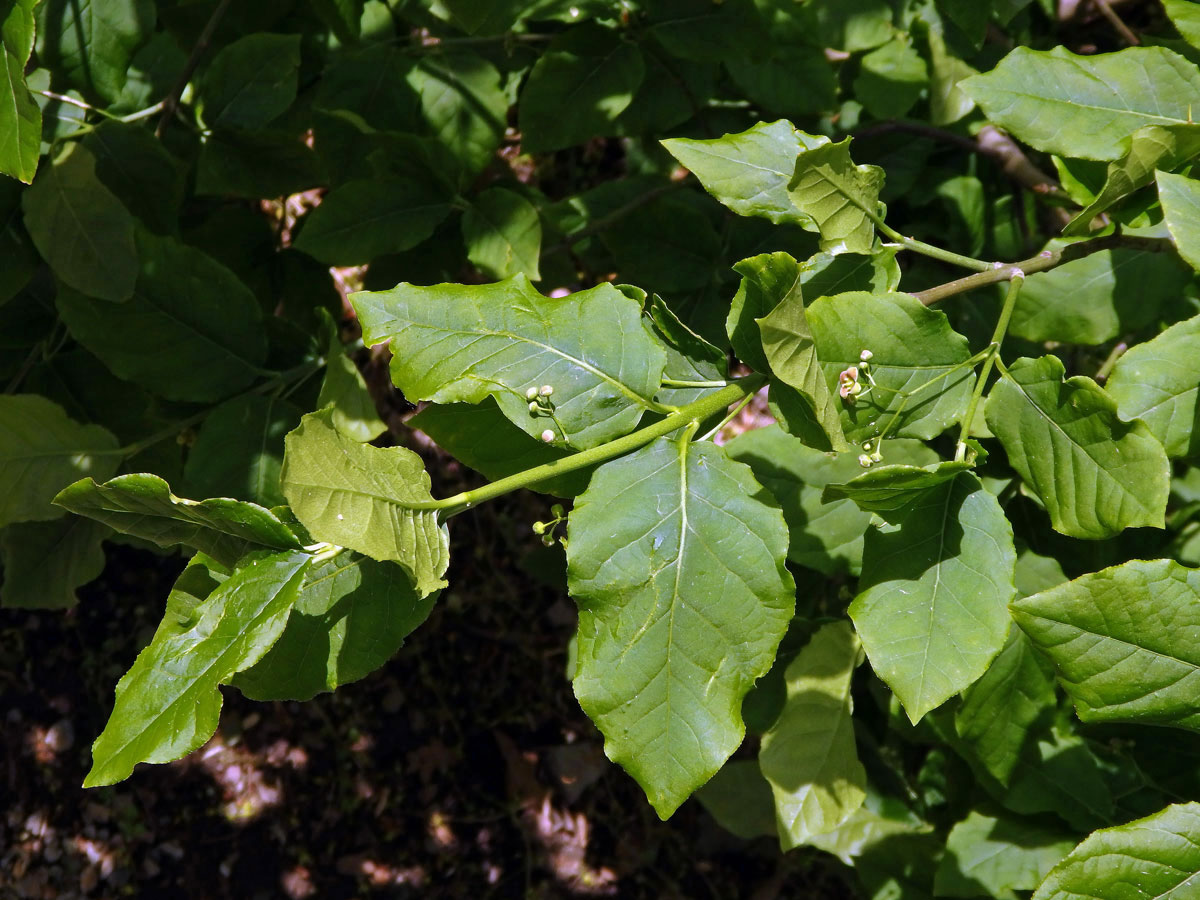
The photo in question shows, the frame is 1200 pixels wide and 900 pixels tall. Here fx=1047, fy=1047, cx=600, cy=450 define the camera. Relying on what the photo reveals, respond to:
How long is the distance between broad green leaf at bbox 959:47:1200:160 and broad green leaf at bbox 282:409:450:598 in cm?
105

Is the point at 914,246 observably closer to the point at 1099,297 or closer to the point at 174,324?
the point at 1099,297

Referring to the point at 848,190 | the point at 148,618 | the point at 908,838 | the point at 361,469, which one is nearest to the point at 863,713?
the point at 908,838

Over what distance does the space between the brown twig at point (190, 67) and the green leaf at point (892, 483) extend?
1.44m

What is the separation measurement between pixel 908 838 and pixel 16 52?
7.25 feet

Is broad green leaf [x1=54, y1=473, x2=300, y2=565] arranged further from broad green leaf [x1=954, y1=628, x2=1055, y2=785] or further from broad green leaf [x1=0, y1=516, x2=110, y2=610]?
broad green leaf [x1=954, y1=628, x2=1055, y2=785]

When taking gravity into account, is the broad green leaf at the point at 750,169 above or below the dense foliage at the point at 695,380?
above

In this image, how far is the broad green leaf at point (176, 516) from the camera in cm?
110

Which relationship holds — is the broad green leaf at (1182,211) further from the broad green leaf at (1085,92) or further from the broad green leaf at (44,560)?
the broad green leaf at (44,560)

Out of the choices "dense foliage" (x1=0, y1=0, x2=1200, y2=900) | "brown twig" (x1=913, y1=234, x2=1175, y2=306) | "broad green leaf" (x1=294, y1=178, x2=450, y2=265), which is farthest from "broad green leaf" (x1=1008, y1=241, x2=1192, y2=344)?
"broad green leaf" (x1=294, y1=178, x2=450, y2=265)

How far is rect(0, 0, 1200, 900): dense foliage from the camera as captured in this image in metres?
1.20

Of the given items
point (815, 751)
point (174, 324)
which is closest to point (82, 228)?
point (174, 324)

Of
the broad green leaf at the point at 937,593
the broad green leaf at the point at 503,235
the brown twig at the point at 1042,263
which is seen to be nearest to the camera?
the broad green leaf at the point at 937,593

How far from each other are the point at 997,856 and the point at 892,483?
1147mm

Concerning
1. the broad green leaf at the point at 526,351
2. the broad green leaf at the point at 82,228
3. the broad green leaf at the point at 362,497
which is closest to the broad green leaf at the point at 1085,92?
the broad green leaf at the point at 526,351
